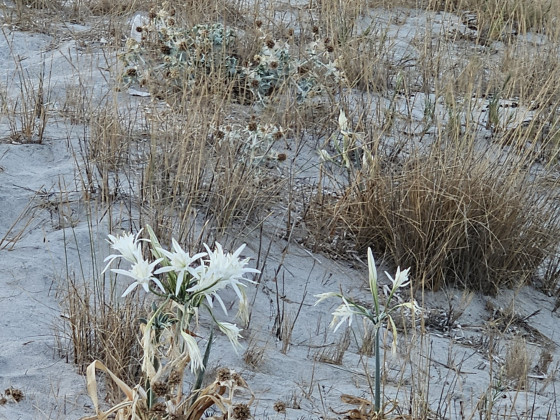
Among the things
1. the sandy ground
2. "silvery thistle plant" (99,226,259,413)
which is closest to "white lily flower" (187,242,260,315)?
"silvery thistle plant" (99,226,259,413)

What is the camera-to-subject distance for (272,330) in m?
2.83

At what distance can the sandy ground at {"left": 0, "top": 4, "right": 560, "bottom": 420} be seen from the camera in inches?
88.4

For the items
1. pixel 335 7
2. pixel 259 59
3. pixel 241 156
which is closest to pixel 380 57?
pixel 335 7

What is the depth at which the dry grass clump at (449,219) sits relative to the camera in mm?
3361

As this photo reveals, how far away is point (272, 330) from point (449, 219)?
1.00 m

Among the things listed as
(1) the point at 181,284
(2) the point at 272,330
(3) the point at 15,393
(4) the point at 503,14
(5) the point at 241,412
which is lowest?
(2) the point at 272,330

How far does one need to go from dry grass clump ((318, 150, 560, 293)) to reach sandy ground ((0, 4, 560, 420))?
0.14 meters

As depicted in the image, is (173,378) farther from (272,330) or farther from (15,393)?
(272,330)

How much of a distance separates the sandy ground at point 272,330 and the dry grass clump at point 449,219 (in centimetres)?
14

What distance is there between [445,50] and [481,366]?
3.18m

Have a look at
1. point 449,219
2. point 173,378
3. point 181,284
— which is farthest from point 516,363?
point 181,284

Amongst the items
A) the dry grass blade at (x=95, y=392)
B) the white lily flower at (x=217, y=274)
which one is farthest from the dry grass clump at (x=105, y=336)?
the white lily flower at (x=217, y=274)

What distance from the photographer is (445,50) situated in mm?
5547

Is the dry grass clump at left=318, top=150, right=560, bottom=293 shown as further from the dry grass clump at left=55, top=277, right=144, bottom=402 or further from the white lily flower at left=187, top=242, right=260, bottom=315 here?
the white lily flower at left=187, top=242, right=260, bottom=315
